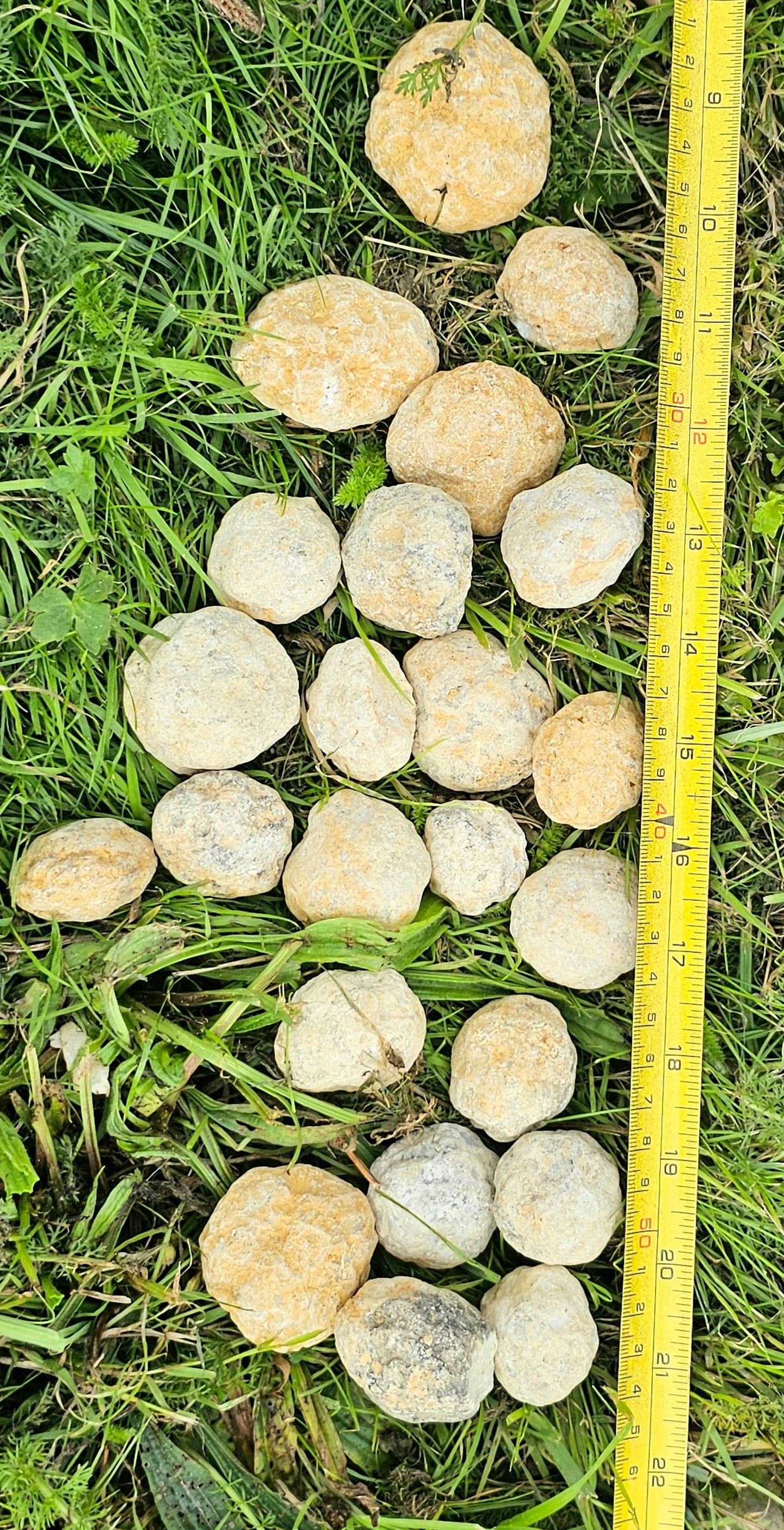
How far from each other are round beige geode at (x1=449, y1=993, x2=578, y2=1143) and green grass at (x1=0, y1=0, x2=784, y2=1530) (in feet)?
0.30

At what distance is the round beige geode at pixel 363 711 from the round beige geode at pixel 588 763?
0.29 m

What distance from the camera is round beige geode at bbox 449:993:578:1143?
2.29m

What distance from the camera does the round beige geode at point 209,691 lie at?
2256 millimetres

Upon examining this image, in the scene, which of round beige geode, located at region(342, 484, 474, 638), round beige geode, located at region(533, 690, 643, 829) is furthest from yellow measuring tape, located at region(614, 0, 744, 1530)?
round beige geode, located at region(342, 484, 474, 638)

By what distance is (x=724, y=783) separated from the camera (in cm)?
240

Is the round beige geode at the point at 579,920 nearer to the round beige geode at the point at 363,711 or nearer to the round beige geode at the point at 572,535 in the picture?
the round beige geode at the point at 363,711

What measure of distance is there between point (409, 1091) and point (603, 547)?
119 centimetres

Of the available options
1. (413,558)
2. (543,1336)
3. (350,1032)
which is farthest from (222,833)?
(543,1336)

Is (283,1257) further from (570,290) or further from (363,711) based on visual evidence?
(570,290)

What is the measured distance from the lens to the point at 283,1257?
2189 millimetres

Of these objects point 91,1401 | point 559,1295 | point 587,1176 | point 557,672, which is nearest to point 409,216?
point 557,672

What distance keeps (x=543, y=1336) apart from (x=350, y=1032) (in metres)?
0.70

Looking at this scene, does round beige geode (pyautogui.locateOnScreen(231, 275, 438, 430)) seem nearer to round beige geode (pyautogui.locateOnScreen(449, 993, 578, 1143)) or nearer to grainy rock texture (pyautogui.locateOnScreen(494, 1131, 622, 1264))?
round beige geode (pyautogui.locateOnScreen(449, 993, 578, 1143))

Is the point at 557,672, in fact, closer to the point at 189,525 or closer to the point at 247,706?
the point at 247,706
